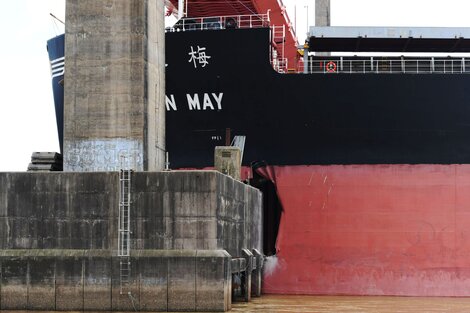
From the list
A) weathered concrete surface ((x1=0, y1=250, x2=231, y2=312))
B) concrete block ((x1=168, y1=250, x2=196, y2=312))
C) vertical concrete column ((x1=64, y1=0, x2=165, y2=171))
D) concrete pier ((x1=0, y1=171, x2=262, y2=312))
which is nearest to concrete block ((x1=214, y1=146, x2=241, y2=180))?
vertical concrete column ((x1=64, y1=0, x2=165, y2=171))

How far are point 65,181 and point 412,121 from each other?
472 inches

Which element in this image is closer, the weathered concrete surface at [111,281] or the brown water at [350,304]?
the weathered concrete surface at [111,281]

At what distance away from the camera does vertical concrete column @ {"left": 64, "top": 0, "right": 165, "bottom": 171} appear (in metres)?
19.5

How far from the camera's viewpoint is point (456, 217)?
2520 cm

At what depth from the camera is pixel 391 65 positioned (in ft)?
89.4

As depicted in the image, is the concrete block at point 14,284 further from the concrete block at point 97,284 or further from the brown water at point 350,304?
the brown water at point 350,304

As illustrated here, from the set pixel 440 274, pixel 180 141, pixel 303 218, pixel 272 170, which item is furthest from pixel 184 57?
pixel 440 274

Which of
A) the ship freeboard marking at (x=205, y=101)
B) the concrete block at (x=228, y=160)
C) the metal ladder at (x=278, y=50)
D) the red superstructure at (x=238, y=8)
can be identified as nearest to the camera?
the concrete block at (x=228, y=160)

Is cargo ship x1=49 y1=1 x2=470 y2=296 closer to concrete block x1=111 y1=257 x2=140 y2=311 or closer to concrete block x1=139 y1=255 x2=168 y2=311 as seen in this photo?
concrete block x1=139 y1=255 x2=168 y2=311

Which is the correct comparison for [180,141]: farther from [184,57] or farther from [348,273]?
[348,273]

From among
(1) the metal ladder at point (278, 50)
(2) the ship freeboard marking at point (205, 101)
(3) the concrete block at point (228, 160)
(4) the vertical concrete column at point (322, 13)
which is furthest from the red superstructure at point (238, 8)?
(3) the concrete block at point (228, 160)

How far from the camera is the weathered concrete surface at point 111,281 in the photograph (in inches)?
691

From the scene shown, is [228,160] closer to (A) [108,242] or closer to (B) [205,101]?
(B) [205,101]

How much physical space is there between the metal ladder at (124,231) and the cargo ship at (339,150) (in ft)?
25.7
